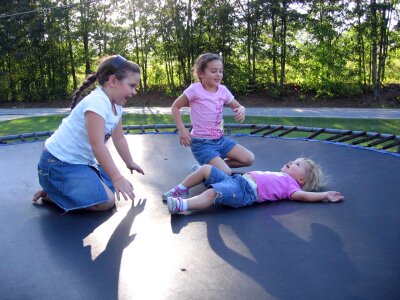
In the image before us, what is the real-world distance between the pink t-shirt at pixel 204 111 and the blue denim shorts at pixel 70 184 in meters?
0.72

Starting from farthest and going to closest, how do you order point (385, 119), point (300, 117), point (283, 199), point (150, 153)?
point (300, 117) < point (385, 119) < point (150, 153) < point (283, 199)

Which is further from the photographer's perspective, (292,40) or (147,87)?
(147,87)

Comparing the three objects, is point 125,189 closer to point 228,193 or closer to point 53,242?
point 53,242

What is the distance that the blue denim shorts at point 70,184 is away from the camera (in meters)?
1.65

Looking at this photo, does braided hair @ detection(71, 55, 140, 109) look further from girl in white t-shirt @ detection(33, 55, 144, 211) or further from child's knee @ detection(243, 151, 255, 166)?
child's knee @ detection(243, 151, 255, 166)

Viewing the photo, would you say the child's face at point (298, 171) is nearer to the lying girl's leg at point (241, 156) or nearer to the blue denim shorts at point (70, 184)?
the lying girl's leg at point (241, 156)

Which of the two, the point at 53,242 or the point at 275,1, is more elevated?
the point at 275,1

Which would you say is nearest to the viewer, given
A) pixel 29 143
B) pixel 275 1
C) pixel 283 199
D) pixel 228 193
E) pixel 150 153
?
pixel 228 193

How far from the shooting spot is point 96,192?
165cm

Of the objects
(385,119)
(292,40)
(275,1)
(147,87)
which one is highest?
(275,1)

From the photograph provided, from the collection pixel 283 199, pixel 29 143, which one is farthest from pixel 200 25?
pixel 283 199

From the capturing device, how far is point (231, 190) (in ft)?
5.38

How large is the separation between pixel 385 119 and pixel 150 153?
3974 millimetres

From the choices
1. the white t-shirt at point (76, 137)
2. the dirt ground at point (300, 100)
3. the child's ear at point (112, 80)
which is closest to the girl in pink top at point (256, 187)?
the white t-shirt at point (76, 137)
